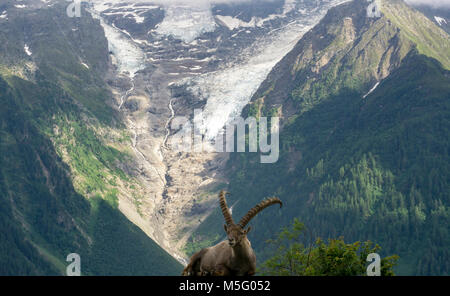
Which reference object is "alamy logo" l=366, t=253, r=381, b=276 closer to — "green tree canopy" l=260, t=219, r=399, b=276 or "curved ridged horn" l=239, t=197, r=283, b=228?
"green tree canopy" l=260, t=219, r=399, b=276

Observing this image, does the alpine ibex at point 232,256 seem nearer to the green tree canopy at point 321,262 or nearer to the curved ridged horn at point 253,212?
the curved ridged horn at point 253,212

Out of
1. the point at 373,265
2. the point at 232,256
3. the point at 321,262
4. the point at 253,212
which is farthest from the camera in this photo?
the point at 321,262

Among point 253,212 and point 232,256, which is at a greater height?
point 253,212

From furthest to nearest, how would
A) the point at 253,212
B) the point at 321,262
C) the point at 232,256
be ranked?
the point at 321,262
the point at 253,212
the point at 232,256

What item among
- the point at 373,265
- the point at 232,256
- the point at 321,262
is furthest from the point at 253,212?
the point at 373,265

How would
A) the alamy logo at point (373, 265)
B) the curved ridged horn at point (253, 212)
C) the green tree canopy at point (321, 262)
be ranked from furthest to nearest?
the green tree canopy at point (321, 262) < the alamy logo at point (373, 265) < the curved ridged horn at point (253, 212)

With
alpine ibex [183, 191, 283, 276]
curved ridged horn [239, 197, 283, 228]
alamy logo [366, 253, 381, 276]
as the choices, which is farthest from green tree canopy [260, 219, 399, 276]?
alpine ibex [183, 191, 283, 276]

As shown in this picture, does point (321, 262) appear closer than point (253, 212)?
No

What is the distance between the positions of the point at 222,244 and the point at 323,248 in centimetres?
1855

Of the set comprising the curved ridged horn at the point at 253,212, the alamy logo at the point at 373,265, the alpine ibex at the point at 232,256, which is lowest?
the alpine ibex at the point at 232,256

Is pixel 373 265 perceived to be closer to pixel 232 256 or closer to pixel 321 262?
pixel 321 262

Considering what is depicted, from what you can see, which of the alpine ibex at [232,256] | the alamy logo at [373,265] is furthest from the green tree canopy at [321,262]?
the alpine ibex at [232,256]
